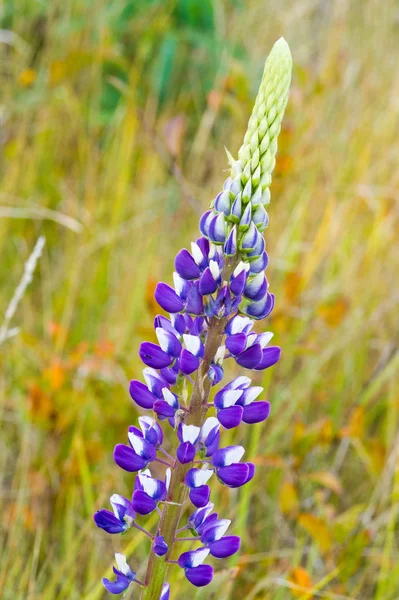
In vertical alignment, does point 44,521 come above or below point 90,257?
below

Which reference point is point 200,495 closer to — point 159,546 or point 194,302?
point 159,546

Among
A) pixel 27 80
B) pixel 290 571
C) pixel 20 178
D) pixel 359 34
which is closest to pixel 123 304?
pixel 20 178

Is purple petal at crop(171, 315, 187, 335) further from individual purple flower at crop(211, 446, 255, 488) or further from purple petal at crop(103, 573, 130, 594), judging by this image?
purple petal at crop(103, 573, 130, 594)

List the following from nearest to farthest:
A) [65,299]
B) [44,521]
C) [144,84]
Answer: [44,521], [65,299], [144,84]

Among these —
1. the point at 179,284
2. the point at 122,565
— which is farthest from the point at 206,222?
the point at 122,565

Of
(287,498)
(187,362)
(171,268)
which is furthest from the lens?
(171,268)

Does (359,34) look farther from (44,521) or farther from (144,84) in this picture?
(44,521)
